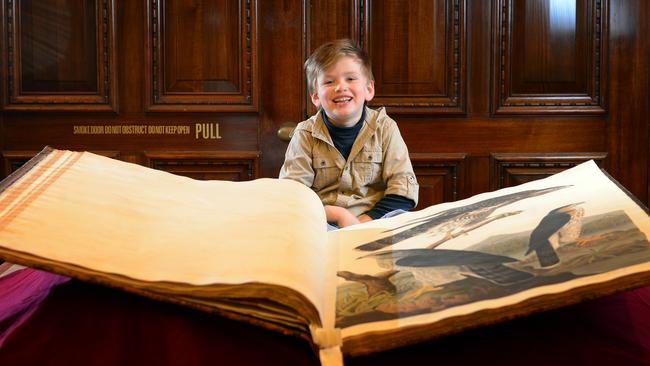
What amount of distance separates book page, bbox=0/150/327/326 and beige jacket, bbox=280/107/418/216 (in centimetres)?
82

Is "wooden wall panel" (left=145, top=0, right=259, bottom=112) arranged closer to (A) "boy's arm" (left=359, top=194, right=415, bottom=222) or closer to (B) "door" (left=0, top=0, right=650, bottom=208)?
(B) "door" (left=0, top=0, right=650, bottom=208)

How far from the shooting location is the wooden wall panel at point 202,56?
2.14 m

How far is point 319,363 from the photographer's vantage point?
47 centimetres

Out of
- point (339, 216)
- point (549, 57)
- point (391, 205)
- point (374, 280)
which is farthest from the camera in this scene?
point (549, 57)

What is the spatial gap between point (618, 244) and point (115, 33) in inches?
74.1

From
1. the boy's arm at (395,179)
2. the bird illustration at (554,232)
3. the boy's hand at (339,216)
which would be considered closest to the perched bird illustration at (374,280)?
the bird illustration at (554,232)

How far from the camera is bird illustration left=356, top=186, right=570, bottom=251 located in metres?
0.68

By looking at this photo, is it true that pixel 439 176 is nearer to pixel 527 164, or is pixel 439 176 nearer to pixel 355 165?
pixel 527 164

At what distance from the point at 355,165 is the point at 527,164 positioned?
2.39ft

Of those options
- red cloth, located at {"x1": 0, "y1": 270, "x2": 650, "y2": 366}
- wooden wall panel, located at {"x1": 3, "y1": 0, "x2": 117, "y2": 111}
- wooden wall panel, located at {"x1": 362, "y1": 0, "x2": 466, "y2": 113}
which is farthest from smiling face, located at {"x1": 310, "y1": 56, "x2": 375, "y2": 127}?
red cloth, located at {"x1": 0, "y1": 270, "x2": 650, "y2": 366}

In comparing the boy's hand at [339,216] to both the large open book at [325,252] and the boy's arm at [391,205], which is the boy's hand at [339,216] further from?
the large open book at [325,252]

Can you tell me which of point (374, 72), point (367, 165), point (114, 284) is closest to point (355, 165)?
point (367, 165)

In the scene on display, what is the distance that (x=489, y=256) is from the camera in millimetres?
570

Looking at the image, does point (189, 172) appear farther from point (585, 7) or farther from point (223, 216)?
point (223, 216)
